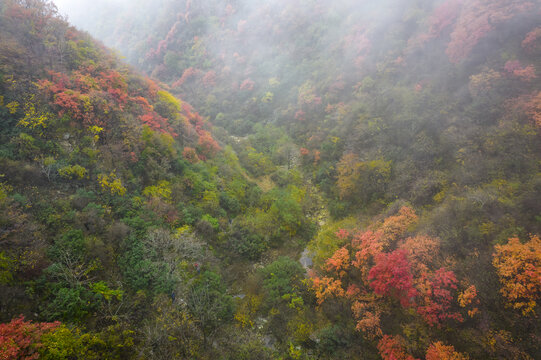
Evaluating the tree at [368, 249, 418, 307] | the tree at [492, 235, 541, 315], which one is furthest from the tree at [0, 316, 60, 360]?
the tree at [492, 235, 541, 315]

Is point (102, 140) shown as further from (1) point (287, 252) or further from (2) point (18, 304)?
(1) point (287, 252)

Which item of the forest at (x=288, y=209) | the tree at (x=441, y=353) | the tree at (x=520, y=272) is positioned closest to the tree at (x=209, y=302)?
the forest at (x=288, y=209)

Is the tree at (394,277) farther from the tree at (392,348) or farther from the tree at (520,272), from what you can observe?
the tree at (520,272)

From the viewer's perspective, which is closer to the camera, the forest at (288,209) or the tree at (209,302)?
the forest at (288,209)

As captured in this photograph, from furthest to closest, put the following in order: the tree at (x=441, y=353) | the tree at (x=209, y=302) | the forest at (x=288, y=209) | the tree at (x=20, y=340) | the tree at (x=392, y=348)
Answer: the tree at (x=209, y=302)
the tree at (x=392, y=348)
the forest at (x=288, y=209)
the tree at (x=441, y=353)
the tree at (x=20, y=340)

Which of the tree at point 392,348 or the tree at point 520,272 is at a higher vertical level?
the tree at point 520,272

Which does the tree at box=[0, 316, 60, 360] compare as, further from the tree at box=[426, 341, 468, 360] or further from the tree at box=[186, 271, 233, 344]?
the tree at box=[426, 341, 468, 360]

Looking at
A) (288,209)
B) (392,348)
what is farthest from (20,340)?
(288,209)

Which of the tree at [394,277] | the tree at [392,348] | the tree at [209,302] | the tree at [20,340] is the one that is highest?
the tree at [20,340]

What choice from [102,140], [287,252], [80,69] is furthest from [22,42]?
[287,252]

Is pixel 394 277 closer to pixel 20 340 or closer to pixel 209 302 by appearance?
pixel 209 302

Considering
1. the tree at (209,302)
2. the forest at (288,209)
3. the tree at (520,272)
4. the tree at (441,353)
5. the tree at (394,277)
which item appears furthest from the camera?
the tree at (209,302)
